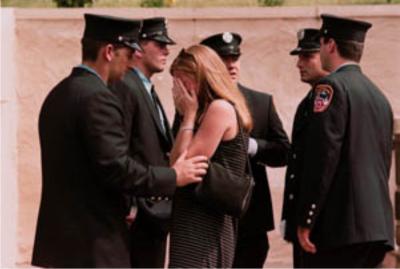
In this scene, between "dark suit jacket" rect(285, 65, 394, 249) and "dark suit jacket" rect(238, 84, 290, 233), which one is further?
"dark suit jacket" rect(238, 84, 290, 233)

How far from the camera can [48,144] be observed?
525 cm

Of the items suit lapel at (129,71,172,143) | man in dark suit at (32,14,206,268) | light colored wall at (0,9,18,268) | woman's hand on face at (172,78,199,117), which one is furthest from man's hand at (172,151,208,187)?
light colored wall at (0,9,18,268)

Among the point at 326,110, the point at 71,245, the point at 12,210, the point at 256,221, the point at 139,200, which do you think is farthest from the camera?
the point at 12,210

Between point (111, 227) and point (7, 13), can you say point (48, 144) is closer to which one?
point (111, 227)

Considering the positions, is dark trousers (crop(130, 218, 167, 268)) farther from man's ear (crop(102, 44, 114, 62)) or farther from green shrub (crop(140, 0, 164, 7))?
green shrub (crop(140, 0, 164, 7))

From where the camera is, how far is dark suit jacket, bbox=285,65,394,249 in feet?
18.4

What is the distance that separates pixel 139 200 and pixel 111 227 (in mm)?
800

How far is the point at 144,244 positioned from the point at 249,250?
806mm

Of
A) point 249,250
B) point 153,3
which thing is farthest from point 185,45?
point 249,250

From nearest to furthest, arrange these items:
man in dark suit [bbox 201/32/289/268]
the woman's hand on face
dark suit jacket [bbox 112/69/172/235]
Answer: the woman's hand on face
dark suit jacket [bbox 112/69/172/235]
man in dark suit [bbox 201/32/289/268]

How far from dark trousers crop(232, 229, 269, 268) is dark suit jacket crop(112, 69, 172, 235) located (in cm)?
67

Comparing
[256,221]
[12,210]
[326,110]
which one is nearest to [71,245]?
[326,110]

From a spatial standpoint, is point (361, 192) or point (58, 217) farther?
point (361, 192)

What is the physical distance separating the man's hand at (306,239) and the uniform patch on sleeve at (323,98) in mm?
538
